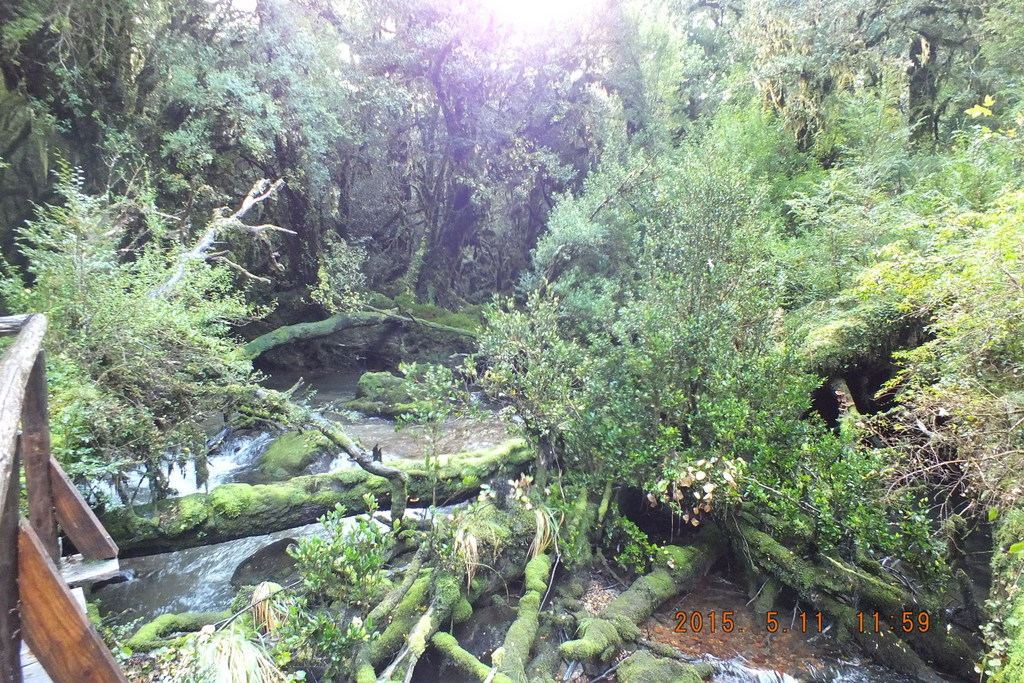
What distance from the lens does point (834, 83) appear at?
52.4 feet

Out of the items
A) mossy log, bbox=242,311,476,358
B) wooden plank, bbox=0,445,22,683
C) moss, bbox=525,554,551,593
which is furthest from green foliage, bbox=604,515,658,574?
mossy log, bbox=242,311,476,358

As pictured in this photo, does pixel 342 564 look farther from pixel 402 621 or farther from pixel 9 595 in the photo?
pixel 9 595

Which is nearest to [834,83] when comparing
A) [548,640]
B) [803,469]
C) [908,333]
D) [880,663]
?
[908,333]

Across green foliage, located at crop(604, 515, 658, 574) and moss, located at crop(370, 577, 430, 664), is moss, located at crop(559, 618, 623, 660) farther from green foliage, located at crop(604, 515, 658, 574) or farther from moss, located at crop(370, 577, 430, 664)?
moss, located at crop(370, 577, 430, 664)

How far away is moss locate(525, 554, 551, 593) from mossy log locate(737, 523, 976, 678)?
263 cm

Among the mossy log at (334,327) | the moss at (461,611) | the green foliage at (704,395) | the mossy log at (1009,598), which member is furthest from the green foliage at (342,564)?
the mossy log at (334,327)

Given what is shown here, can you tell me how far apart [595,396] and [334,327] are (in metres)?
12.2

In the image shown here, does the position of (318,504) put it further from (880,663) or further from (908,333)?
(908,333)

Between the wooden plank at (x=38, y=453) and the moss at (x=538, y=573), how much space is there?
15.8 ft

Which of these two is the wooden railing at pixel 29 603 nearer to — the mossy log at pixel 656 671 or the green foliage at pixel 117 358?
the mossy log at pixel 656 671

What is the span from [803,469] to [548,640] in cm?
346

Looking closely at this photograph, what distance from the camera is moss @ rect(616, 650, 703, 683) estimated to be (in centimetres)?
496

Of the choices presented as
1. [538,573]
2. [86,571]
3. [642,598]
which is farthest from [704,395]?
[86,571]

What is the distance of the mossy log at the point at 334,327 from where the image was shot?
15961 millimetres
